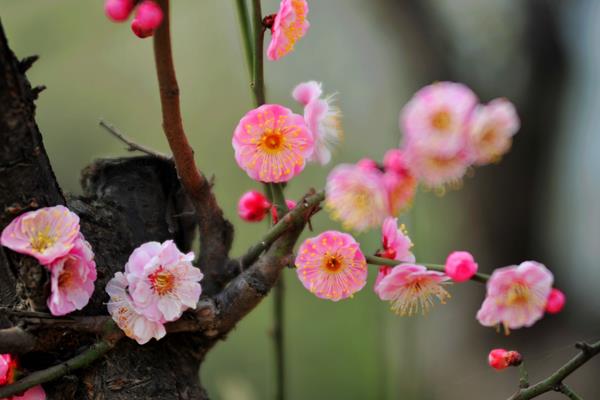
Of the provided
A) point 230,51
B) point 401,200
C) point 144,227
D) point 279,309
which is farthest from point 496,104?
point 230,51

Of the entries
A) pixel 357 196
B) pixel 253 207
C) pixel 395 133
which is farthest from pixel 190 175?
pixel 395 133

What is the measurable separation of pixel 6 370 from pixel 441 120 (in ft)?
1.13

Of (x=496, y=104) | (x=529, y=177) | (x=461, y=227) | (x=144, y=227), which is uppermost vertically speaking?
(x=496, y=104)

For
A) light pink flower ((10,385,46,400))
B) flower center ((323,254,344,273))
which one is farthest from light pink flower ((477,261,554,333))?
light pink flower ((10,385,46,400))

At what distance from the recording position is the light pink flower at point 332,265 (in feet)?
1.88

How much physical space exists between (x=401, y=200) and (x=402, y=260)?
7 centimetres

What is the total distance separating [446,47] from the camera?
1691mm

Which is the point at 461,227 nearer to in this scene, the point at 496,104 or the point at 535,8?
the point at 535,8

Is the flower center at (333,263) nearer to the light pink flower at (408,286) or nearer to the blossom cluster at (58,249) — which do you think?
the light pink flower at (408,286)

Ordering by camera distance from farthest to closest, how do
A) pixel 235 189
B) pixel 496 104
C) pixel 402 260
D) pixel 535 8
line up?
1. pixel 235 189
2. pixel 535 8
3. pixel 402 260
4. pixel 496 104

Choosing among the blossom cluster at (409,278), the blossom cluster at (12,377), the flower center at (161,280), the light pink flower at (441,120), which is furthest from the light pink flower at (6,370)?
the light pink flower at (441,120)

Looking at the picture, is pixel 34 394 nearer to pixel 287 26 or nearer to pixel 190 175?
pixel 190 175

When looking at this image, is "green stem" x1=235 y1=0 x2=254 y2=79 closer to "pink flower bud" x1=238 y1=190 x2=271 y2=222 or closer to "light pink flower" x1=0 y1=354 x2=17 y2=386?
"pink flower bud" x1=238 y1=190 x2=271 y2=222

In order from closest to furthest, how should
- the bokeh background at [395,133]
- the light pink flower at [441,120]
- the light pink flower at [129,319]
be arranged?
the light pink flower at [441,120] → the light pink flower at [129,319] → the bokeh background at [395,133]
